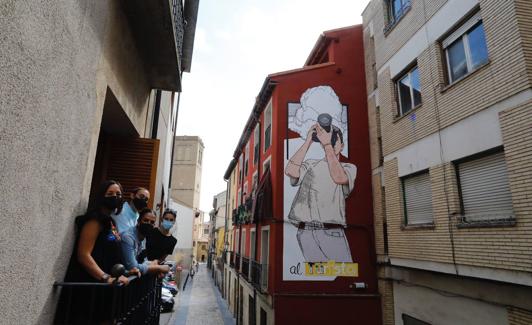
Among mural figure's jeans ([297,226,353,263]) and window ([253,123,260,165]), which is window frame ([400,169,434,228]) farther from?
window ([253,123,260,165])

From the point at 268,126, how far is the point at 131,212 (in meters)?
12.2

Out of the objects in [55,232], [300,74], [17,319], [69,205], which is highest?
[300,74]

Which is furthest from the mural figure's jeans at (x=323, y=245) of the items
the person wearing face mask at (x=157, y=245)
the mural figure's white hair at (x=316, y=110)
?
the person wearing face mask at (x=157, y=245)

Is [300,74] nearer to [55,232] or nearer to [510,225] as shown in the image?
[510,225]

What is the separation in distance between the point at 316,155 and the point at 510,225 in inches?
285

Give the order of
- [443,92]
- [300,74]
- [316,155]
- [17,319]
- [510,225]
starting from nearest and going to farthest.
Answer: [17,319] → [510,225] → [443,92] → [316,155] → [300,74]

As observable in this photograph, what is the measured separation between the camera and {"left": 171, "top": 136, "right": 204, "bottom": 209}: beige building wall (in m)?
50.1

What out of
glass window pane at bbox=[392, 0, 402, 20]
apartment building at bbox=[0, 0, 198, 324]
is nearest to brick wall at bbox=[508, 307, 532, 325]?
apartment building at bbox=[0, 0, 198, 324]

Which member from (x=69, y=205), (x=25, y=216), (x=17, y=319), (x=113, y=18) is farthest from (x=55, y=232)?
(x=113, y=18)

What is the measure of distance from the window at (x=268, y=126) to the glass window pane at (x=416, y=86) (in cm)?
637

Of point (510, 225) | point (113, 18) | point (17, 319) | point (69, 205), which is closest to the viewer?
point (17, 319)

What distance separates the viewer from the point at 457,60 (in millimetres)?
7988

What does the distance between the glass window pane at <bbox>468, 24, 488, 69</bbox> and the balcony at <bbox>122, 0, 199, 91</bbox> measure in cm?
649

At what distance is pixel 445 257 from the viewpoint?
25.2 feet
